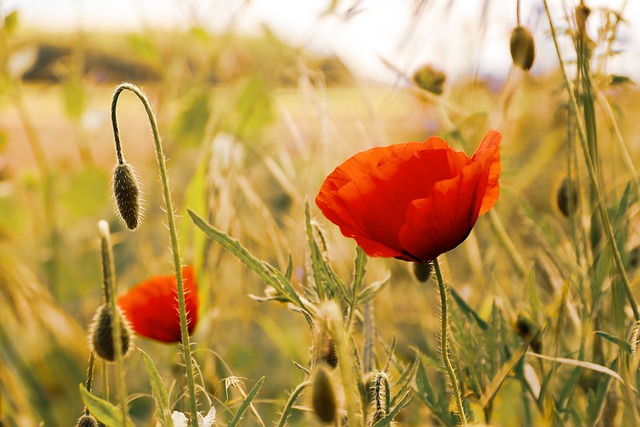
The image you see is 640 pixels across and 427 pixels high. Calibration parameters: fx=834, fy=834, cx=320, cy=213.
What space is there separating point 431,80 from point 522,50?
0.52 feet

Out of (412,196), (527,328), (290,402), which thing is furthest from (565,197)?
(290,402)

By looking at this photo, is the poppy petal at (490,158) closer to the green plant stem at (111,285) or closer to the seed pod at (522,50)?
the seed pod at (522,50)

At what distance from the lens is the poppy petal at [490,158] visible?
0.44 metres

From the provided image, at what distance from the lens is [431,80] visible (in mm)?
672

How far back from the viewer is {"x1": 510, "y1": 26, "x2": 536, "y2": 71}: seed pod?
1.69ft

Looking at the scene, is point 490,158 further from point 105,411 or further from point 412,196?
point 105,411

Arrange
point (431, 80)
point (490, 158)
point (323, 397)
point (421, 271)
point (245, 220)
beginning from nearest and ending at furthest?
point (323, 397)
point (490, 158)
point (421, 271)
point (431, 80)
point (245, 220)

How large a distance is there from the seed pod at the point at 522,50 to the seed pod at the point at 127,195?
244mm

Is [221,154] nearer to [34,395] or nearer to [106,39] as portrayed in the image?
[34,395]

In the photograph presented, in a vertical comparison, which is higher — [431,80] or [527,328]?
[431,80]

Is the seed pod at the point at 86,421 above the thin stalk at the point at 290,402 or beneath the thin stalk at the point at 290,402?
beneath

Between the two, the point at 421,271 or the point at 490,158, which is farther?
the point at 421,271

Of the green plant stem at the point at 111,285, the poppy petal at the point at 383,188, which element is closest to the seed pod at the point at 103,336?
the green plant stem at the point at 111,285

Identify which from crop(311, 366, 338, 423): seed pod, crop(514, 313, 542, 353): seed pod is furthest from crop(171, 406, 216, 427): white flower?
crop(514, 313, 542, 353): seed pod
